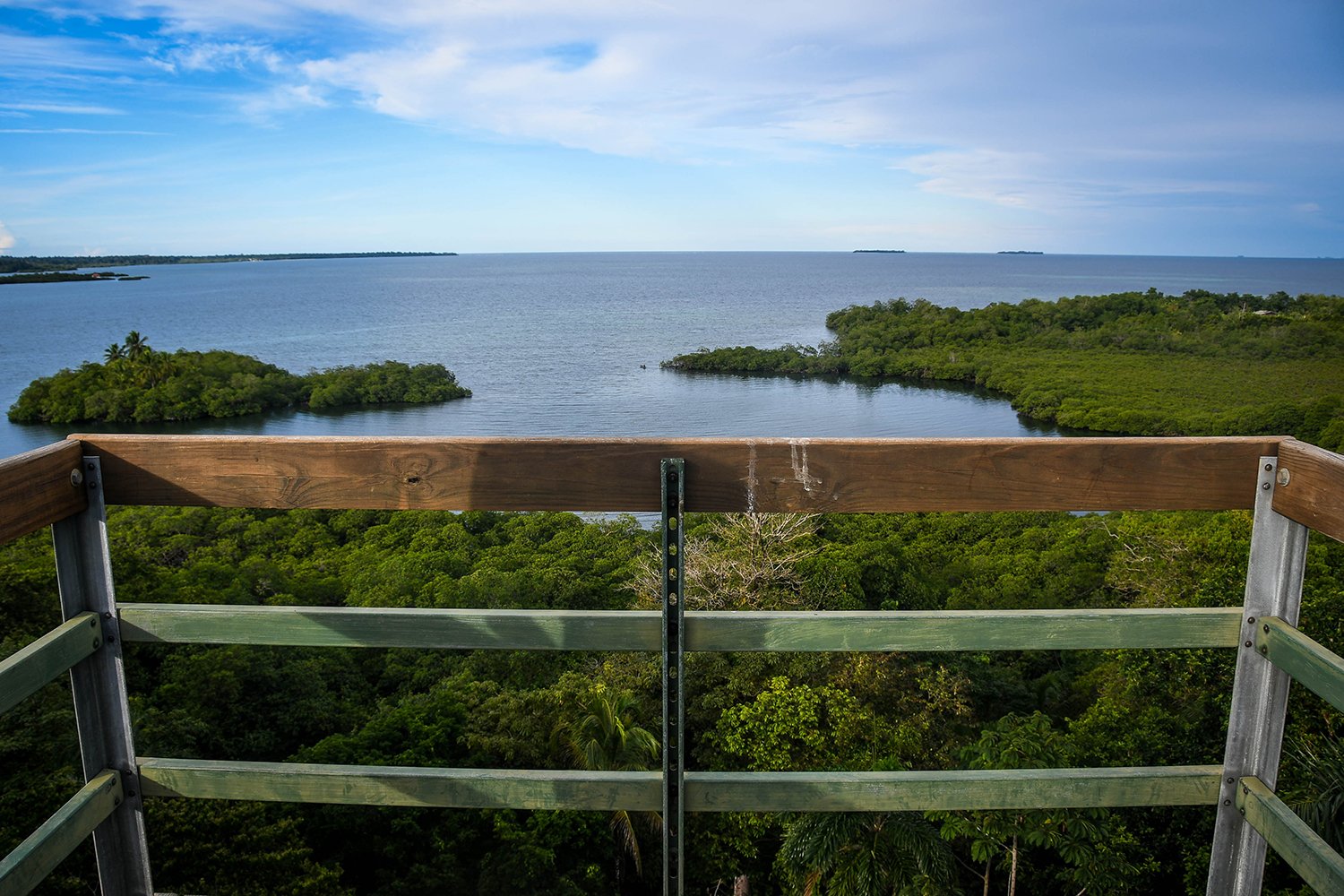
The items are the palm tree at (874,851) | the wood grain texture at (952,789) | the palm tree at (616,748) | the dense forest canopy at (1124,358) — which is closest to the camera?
the wood grain texture at (952,789)

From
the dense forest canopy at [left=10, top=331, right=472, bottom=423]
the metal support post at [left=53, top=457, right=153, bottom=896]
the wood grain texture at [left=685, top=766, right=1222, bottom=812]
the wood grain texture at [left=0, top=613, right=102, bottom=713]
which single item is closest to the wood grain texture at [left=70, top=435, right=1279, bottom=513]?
the metal support post at [left=53, top=457, right=153, bottom=896]

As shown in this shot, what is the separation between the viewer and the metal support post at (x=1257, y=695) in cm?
152

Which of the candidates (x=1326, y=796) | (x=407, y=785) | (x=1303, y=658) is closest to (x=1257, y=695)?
(x=1303, y=658)

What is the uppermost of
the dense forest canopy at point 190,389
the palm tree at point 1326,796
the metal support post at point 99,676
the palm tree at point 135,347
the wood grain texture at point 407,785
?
the metal support post at point 99,676

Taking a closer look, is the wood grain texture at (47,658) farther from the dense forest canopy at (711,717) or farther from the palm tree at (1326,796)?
the palm tree at (1326,796)

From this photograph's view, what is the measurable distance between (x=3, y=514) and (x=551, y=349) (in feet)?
288

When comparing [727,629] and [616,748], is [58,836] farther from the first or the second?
[616,748]

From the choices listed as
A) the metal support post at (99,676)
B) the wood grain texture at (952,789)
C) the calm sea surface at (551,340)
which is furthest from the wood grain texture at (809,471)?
the calm sea surface at (551,340)

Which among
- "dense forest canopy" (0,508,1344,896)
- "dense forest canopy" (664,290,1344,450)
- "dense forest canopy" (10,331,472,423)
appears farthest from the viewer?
"dense forest canopy" (10,331,472,423)

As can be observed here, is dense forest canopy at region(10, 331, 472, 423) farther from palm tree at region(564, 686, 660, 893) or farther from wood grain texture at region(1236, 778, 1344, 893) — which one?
wood grain texture at region(1236, 778, 1344, 893)

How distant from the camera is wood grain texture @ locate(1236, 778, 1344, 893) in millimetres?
1339

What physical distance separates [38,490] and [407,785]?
86 cm

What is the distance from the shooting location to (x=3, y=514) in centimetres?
138

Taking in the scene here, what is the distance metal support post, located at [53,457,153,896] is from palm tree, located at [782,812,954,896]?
103 inches
